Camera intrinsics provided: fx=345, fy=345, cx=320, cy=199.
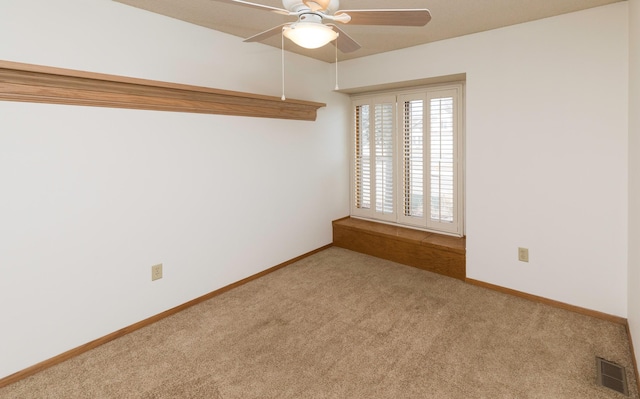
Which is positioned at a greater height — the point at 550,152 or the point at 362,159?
the point at 362,159

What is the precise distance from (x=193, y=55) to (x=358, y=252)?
274 cm

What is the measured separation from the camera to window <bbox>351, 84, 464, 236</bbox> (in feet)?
11.9

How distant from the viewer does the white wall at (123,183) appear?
6.61 feet

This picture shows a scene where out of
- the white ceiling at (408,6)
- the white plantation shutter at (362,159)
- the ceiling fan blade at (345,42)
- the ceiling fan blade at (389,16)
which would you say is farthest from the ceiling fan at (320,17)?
the white plantation shutter at (362,159)

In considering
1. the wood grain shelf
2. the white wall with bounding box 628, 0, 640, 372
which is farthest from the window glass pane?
the white wall with bounding box 628, 0, 640, 372

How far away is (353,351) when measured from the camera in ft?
7.36

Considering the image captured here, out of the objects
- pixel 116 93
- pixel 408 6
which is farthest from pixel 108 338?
pixel 408 6

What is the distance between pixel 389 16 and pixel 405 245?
261cm

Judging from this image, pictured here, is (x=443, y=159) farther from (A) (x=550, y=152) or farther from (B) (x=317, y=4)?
(B) (x=317, y=4)

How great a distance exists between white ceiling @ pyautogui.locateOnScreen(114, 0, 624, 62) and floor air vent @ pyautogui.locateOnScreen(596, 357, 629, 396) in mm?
2377

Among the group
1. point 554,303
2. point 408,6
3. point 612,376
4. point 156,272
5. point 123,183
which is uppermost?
point 408,6

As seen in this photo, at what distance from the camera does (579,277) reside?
269 cm

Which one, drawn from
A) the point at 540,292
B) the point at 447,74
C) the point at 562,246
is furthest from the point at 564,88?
the point at 540,292

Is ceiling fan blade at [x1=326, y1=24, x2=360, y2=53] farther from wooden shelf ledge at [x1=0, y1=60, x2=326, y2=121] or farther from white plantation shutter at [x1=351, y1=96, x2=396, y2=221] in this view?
white plantation shutter at [x1=351, y1=96, x2=396, y2=221]
